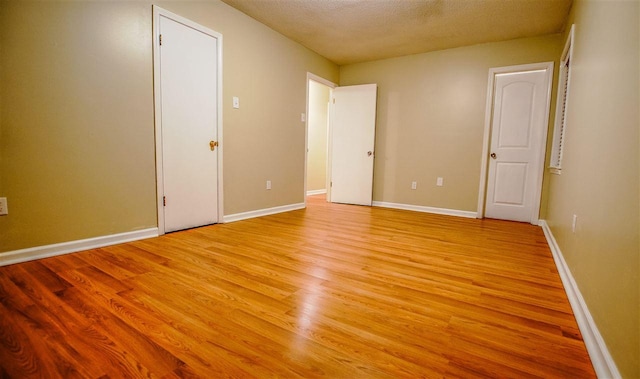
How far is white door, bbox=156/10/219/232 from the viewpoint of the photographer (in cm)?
271

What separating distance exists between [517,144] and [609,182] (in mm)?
2974

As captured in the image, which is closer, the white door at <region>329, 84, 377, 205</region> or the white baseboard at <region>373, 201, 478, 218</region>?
the white baseboard at <region>373, 201, 478, 218</region>

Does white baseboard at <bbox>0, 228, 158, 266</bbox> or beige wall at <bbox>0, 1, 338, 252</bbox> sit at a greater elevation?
beige wall at <bbox>0, 1, 338, 252</bbox>

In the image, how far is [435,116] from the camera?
14.4ft

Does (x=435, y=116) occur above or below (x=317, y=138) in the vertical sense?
above

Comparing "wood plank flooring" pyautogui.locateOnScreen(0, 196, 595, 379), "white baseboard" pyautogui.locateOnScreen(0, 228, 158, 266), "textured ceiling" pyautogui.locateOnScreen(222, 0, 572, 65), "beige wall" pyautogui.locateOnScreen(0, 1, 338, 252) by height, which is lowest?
"wood plank flooring" pyautogui.locateOnScreen(0, 196, 595, 379)

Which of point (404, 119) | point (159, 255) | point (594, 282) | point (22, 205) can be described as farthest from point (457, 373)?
point (404, 119)

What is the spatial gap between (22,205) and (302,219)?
243 centimetres

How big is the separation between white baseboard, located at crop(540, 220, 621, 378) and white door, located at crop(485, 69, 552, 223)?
2131 millimetres

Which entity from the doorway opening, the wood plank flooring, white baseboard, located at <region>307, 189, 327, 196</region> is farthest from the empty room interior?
white baseboard, located at <region>307, 189, 327, 196</region>

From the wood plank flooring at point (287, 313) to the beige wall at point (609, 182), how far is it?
0.24 m

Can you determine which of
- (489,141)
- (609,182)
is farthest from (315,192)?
(609,182)

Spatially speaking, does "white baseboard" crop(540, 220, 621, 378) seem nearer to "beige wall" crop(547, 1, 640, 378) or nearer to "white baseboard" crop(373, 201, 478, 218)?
"beige wall" crop(547, 1, 640, 378)

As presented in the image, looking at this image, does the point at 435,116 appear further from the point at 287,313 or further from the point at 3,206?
the point at 3,206
